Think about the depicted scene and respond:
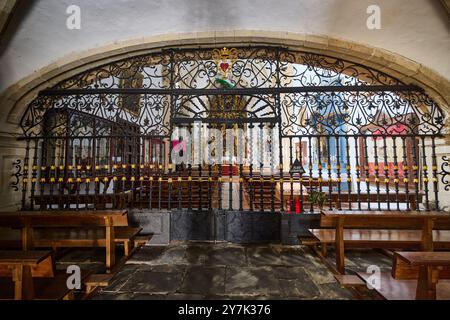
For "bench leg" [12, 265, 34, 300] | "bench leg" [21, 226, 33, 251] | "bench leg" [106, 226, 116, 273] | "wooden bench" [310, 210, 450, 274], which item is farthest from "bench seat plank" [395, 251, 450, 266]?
"bench leg" [21, 226, 33, 251]

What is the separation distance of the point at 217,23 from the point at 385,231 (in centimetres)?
393

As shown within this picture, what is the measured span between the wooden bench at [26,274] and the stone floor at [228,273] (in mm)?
513

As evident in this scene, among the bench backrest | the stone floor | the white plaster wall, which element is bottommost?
the stone floor

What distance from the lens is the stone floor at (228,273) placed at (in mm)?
2219

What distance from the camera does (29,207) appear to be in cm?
409

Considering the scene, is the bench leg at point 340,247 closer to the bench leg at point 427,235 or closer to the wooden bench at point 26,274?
the bench leg at point 427,235

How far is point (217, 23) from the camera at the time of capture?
12.3 ft

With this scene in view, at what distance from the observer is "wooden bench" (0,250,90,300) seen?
4.78ft

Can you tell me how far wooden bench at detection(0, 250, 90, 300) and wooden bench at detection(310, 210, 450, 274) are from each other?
8.31ft

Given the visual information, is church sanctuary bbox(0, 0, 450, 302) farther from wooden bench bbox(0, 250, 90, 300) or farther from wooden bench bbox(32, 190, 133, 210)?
wooden bench bbox(0, 250, 90, 300)

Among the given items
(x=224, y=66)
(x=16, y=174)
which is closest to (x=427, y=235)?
(x=224, y=66)

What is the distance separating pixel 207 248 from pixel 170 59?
10.9 feet

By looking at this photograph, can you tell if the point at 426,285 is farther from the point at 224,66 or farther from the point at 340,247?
the point at 224,66

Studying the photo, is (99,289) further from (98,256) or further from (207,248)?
(207,248)
